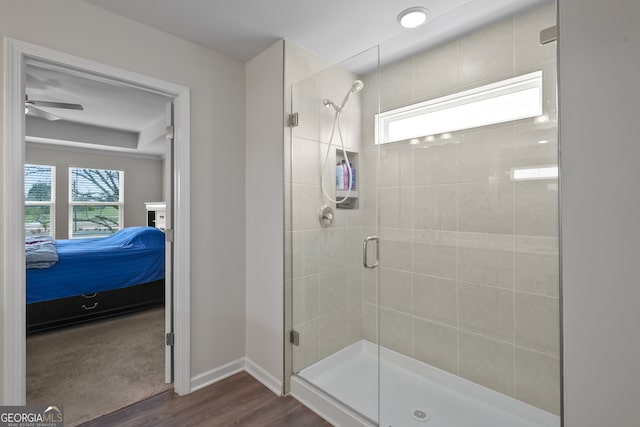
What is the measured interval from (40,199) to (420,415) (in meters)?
6.46

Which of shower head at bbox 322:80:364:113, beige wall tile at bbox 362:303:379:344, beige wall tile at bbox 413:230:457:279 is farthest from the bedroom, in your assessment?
beige wall tile at bbox 413:230:457:279

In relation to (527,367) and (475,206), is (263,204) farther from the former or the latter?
(527,367)

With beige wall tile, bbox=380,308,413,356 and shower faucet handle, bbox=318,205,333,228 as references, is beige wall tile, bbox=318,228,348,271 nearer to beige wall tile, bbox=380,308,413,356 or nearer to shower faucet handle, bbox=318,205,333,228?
shower faucet handle, bbox=318,205,333,228

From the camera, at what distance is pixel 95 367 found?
7.92ft

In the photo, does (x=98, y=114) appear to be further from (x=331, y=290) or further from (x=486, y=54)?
(x=486, y=54)

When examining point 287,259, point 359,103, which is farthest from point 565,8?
point 287,259

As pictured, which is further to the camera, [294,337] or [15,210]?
[294,337]

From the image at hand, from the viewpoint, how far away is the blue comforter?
3.17 m

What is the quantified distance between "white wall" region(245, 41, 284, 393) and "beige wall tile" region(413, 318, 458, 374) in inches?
38.0

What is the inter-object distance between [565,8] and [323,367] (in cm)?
233

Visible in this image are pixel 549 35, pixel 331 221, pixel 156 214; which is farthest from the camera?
pixel 156 214

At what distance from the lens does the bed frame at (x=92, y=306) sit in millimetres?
3121

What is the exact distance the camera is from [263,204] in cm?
225

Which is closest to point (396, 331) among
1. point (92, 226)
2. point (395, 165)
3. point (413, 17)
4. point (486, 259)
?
point (486, 259)
